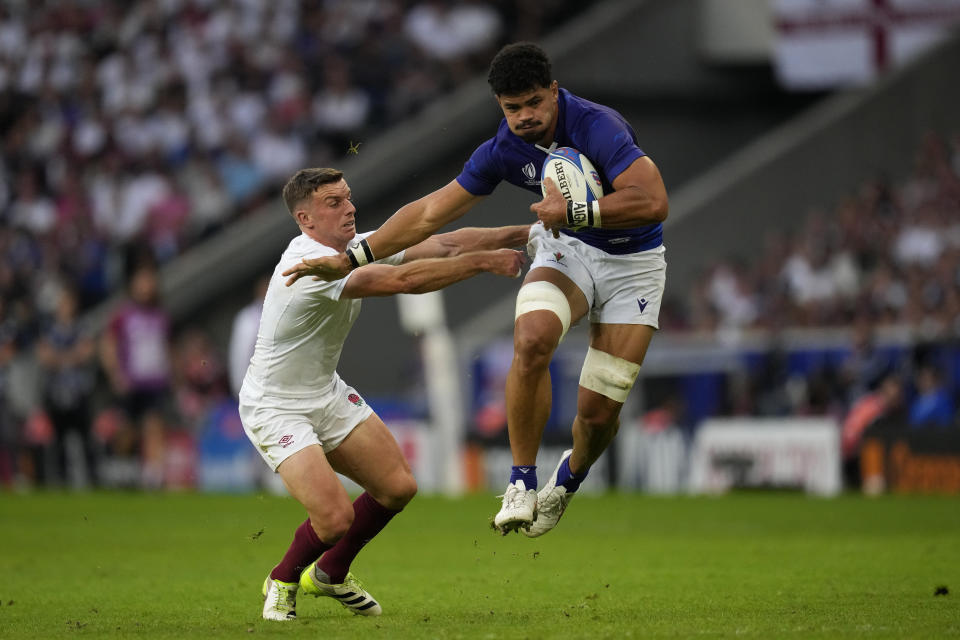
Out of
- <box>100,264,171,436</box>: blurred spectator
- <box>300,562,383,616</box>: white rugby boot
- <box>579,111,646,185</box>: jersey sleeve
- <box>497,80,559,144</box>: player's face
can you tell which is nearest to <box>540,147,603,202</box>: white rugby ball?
<box>579,111,646,185</box>: jersey sleeve

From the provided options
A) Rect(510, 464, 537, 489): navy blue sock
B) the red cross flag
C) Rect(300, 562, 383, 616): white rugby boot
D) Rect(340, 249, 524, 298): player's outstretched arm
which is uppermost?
the red cross flag

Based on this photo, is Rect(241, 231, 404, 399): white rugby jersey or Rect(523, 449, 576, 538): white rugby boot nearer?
Rect(241, 231, 404, 399): white rugby jersey

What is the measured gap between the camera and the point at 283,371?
877 cm

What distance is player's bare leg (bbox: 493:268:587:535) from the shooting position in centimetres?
864

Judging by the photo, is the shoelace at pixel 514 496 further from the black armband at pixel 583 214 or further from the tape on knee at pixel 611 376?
the black armband at pixel 583 214

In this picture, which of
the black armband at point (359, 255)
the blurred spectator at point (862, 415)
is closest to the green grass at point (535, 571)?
the blurred spectator at point (862, 415)

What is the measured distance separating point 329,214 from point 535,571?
386 centimetres

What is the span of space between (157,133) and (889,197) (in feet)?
42.1

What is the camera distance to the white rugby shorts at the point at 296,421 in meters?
8.62

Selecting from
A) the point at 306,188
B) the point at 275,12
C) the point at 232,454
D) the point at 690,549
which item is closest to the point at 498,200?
the point at 690,549

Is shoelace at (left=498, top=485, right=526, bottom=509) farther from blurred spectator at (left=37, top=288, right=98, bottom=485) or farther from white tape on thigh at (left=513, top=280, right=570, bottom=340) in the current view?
blurred spectator at (left=37, top=288, right=98, bottom=485)

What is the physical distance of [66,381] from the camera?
69.8 ft

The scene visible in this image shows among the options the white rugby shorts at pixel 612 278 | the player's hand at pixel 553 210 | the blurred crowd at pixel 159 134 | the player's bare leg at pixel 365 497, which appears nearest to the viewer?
the player's hand at pixel 553 210

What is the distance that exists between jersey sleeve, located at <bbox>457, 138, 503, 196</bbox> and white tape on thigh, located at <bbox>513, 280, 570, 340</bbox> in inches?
25.6
